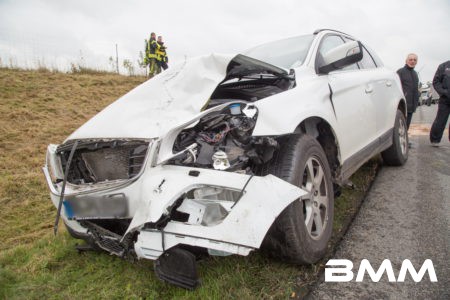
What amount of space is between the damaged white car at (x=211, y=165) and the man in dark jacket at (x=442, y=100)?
391 cm

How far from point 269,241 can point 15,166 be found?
16.2 ft

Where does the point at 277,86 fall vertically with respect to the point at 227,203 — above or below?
above

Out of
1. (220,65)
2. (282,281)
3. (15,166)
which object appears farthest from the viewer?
(15,166)

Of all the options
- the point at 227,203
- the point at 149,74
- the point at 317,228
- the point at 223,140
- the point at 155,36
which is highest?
the point at 155,36

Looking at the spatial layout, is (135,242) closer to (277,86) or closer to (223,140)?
(223,140)

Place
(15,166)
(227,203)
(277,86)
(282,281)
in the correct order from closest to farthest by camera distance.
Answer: (227,203) → (282,281) → (277,86) → (15,166)

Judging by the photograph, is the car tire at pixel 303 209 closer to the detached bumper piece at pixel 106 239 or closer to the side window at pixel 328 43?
the detached bumper piece at pixel 106 239

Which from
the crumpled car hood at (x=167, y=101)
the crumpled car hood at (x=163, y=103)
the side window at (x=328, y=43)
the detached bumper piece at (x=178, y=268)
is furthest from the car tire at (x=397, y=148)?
the detached bumper piece at (x=178, y=268)

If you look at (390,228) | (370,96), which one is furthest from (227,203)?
(370,96)

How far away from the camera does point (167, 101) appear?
2180mm

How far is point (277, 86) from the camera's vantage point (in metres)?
2.56

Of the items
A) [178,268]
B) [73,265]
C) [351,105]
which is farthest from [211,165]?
[351,105]

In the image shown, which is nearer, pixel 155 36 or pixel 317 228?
pixel 317 228

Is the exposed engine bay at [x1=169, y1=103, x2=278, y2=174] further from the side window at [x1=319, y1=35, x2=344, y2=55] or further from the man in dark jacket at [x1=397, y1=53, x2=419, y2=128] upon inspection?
the man in dark jacket at [x1=397, y1=53, x2=419, y2=128]
